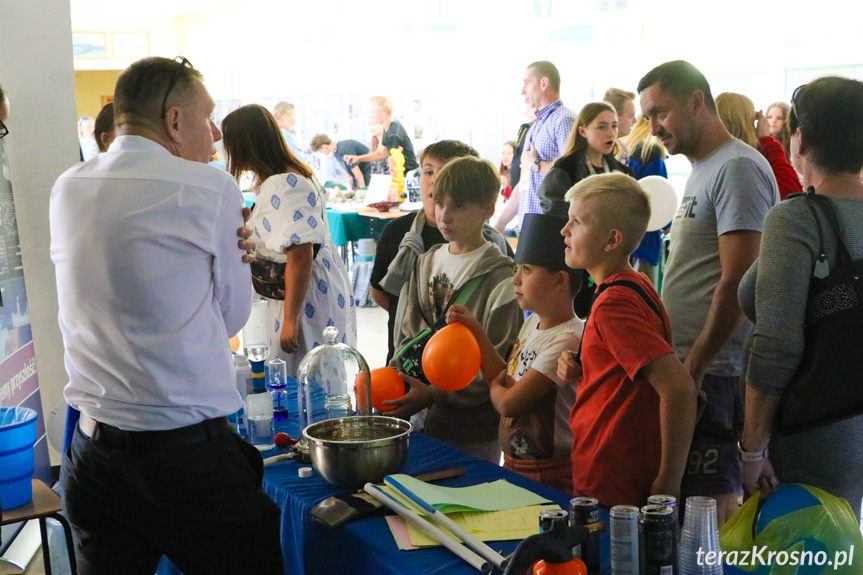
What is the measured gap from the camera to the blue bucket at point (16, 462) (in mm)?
2371

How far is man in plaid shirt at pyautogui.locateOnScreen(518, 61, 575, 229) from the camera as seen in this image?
5023mm

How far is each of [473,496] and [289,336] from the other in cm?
151

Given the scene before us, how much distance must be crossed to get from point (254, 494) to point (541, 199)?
2.89 meters

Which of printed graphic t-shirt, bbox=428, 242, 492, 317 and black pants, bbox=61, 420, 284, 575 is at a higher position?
printed graphic t-shirt, bbox=428, 242, 492, 317

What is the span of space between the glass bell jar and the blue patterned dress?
2.45ft

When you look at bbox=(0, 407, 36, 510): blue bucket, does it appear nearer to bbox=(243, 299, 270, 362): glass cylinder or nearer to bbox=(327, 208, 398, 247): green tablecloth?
bbox=(243, 299, 270, 362): glass cylinder

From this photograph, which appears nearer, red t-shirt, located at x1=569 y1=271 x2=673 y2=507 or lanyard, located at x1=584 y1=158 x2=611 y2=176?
red t-shirt, located at x1=569 y1=271 x2=673 y2=507

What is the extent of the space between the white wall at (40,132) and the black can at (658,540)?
118 inches

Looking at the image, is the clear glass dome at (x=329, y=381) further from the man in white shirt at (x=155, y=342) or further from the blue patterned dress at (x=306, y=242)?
the blue patterned dress at (x=306, y=242)

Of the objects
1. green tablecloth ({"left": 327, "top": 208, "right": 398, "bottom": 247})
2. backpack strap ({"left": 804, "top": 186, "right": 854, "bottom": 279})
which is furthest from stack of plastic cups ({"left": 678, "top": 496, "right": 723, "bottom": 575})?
green tablecloth ({"left": 327, "top": 208, "right": 398, "bottom": 247})

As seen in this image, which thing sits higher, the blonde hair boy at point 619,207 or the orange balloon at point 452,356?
the blonde hair boy at point 619,207

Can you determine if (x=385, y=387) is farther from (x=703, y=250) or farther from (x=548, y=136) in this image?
(x=548, y=136)

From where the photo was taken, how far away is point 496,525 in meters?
1.46

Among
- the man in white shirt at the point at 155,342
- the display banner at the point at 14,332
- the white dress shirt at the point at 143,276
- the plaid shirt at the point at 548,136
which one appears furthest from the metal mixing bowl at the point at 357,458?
the plaid shirt at the point at 548,136
